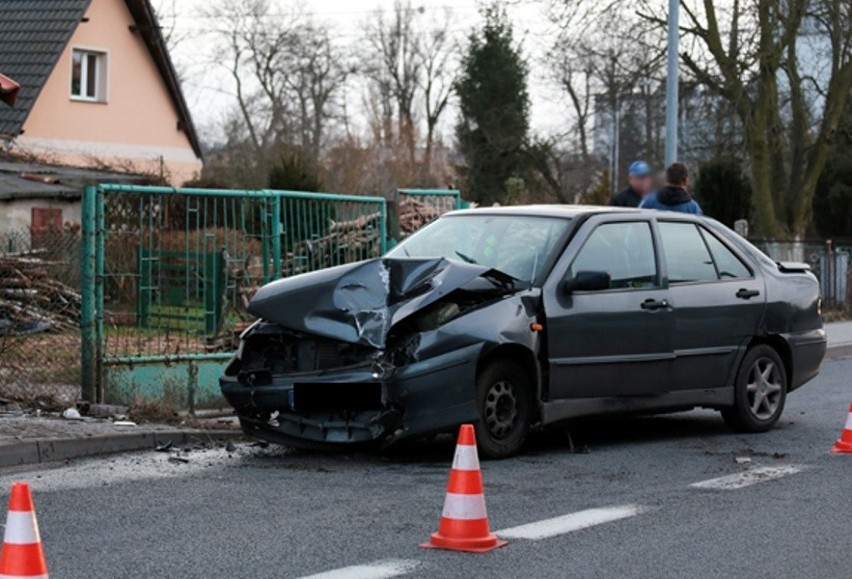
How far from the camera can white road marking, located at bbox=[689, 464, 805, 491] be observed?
29.1ft

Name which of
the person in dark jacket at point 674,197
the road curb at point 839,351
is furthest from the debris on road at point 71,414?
the road curb at point 839,351

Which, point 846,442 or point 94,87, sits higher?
point 94,87

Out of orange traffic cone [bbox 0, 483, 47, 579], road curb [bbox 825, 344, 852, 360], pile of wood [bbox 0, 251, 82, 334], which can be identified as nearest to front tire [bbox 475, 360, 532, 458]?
pile of wood [bbox 0, 251, 82, 334]

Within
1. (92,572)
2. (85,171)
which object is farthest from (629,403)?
(85,171)

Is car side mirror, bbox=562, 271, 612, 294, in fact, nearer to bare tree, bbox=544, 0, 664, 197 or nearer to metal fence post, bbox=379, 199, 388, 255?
metal fence post, bbox=379, 199, 388, 255

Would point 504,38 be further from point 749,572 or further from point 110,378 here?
point 749,572

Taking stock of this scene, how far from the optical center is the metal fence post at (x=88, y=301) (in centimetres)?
1180

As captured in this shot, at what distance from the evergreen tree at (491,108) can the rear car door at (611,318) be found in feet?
142

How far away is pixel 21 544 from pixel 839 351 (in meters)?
17.0

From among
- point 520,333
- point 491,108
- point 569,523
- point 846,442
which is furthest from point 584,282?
point 491,108

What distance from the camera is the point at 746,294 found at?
11.3 meters

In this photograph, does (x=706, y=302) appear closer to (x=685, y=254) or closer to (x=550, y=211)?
(x=685, y=254)

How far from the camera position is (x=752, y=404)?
11375mm

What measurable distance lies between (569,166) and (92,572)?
51826mm
